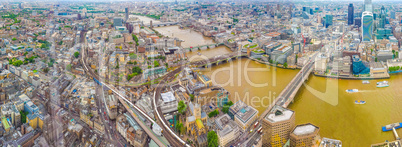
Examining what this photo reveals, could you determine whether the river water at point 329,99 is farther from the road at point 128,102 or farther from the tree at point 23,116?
the tree at point 23,116

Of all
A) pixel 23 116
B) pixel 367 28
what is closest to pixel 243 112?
pixel 23 116

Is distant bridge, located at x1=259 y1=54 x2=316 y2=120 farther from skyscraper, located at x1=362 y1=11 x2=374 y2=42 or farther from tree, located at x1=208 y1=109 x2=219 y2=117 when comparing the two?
skyscraper, located at x1=362 y1=11 x2=374 y2=42

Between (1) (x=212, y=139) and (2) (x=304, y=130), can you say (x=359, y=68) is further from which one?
(1) (x=212, y=139)

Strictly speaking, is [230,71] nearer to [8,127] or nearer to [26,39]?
[8,127]

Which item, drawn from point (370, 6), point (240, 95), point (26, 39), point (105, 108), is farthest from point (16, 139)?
point (370, 6)

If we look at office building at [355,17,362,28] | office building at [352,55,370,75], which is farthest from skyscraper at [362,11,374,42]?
office building at [352,55,370,75]

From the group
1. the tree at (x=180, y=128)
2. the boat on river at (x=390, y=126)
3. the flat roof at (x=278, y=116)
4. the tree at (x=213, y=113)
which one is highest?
the flat roof at (x=278, y=116)

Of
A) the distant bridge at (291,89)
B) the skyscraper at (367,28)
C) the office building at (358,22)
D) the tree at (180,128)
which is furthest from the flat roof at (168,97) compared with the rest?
the office building at (358,22)
